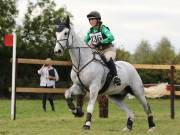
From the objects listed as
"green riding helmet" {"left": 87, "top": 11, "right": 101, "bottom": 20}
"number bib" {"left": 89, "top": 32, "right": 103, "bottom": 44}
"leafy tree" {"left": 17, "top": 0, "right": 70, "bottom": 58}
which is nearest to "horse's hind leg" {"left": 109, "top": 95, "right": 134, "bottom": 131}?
"number bib" {"left": 89, "top": 32, "right": 103, "bottom": 44}

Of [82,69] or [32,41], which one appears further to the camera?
[32,41]

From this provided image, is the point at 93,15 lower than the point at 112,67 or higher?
higher

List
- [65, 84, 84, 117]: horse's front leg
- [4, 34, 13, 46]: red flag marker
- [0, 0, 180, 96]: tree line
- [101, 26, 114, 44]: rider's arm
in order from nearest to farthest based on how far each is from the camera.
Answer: [65, 84, 84, 117]: horse's front leg → [101, 26, 114, 44]: rider's arm → [4, 34, 13, 46]: red flag marker → [0, 0, 180, 96]: tree line

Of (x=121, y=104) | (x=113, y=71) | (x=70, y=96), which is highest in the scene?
(x=113, y=71)

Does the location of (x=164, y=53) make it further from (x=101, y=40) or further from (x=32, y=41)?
(x=101, y=40)

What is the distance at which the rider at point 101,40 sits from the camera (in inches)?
461

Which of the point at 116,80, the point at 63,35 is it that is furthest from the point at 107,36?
the point at 63,35

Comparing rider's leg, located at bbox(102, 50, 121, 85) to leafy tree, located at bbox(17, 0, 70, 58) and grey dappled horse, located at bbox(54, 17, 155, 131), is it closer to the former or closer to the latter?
grey dappled horse, located at bbox(54, 17, 155, 131)

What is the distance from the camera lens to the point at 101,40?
11992 mm

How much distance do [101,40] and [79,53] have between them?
76 centimetres

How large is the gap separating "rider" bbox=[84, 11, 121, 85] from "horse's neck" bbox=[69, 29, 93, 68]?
0.43 metres

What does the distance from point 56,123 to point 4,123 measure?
4.52 ft

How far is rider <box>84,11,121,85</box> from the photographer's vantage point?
461 inches

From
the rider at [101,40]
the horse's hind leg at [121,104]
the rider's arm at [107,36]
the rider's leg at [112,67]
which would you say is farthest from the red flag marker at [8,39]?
the rider's leg at [112,67]
